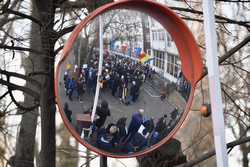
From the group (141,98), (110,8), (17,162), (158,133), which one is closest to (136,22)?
(110,8)

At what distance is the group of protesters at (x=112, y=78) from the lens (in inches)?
143

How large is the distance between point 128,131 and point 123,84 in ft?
1.06

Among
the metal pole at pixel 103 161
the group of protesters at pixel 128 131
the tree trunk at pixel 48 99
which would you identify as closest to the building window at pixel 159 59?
the group of protesters at pixel 128 131

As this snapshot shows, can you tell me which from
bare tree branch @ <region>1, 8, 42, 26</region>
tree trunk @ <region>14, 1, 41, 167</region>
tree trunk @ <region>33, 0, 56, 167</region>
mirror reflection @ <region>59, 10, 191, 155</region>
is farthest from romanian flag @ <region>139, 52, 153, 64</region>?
tree trunk @ <region>14, 1, 41, 167</region>

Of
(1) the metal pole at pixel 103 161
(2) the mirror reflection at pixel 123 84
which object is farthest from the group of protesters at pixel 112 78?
(1) the metal pole at pixel 103 161

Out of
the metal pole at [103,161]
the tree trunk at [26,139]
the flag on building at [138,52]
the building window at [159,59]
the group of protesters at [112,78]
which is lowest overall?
the tree trunk at [26,139]

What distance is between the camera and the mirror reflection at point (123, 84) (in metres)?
3.64

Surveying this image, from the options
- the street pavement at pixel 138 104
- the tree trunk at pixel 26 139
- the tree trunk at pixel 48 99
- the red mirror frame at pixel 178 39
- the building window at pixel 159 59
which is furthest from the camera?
the tree trunk at pixel 26 139

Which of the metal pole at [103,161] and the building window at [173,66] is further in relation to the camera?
the building window at [173,66]

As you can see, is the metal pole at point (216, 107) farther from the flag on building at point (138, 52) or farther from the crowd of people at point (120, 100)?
the flag on building at point (138, 52)

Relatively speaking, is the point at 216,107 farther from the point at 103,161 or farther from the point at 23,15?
the point at 23,15

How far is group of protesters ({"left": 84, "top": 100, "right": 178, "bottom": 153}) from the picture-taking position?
3680 mm

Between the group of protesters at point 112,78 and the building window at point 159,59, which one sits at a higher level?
the building window at point 159,59

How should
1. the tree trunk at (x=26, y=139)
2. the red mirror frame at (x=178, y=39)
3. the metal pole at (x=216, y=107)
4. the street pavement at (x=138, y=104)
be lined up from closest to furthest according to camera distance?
the street pavement at (x=138, y=104) → the metal pole at (x=216, y=107) → the red mirror frame at (x=178, y=39) → the tree trunk at (x=26, y=139)
